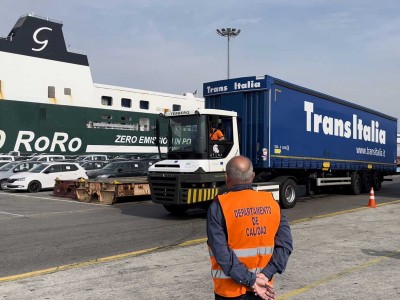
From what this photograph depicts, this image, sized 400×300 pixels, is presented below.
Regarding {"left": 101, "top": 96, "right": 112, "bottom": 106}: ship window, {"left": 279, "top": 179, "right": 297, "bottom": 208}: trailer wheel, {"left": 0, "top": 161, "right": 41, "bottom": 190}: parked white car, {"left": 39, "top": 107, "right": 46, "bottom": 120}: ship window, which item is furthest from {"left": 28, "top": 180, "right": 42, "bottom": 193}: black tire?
{"left": 101, "top": 96, "right": 112, "bottom": 106}: ship window

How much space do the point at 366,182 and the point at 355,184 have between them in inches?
57.0

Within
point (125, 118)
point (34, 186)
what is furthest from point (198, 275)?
point (125, 118)

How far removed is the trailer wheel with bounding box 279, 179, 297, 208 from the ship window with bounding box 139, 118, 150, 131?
28.0 metres

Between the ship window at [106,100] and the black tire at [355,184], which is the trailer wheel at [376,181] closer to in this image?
→ the black tire at [355,184]

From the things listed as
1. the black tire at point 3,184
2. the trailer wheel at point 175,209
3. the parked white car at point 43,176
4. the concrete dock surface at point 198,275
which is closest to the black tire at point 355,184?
the trailer wheel at point 175,209

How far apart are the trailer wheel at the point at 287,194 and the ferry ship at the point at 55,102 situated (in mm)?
22037

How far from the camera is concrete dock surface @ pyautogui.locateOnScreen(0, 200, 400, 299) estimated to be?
17.3 ft

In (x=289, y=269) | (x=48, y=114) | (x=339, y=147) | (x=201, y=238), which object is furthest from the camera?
(x=48, y=114)

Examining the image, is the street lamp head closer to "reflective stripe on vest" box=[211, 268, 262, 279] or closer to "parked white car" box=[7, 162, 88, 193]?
"parked white car" box=[7, 162, 88, 193]

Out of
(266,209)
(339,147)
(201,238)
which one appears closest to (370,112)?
(339,147)

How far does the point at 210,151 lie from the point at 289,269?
5406 millimetres

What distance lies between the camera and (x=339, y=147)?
17.5 m

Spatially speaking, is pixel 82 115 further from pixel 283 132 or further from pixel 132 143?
pixel 283 132

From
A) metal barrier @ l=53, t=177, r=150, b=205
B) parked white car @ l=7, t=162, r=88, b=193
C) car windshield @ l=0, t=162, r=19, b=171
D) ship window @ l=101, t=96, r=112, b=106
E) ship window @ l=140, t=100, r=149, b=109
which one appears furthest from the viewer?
ship window @ l=140, t=100, r=149, b=109
